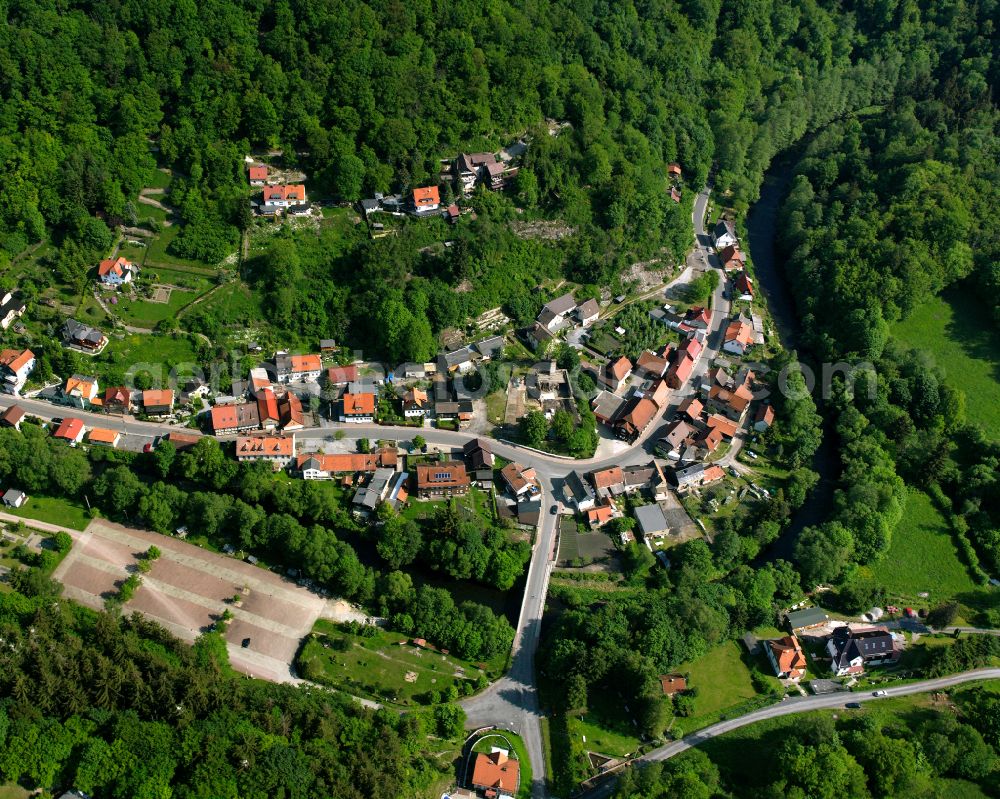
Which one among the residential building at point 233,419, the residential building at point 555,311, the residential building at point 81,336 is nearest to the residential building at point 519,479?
the residential building at point 555,311

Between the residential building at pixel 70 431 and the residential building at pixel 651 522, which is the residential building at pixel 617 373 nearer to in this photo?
the residential building at pixel 651 522

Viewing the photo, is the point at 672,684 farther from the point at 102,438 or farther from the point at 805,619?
the point at 102,438

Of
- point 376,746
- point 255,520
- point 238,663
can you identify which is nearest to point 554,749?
point 376,746

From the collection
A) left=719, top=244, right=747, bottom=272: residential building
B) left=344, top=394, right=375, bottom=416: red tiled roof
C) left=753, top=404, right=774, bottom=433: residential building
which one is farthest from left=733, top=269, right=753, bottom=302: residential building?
left=344, top=394, right=375, bottom=416: red tiled roof

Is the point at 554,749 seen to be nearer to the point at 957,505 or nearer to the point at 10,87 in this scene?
the point at 957,505

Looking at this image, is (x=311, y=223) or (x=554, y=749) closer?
(x=554, y=749)

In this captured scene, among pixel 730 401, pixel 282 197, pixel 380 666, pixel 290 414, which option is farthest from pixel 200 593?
Answer: pixel 730 401

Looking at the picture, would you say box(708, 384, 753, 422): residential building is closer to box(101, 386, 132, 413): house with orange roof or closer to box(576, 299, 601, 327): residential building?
box(576, 299, 601, 327): residential building
